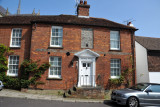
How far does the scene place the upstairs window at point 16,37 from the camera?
457 inches

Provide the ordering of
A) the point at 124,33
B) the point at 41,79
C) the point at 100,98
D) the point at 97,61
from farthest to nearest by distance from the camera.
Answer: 1. the point at 124,33
2. the point at 97,61
3. the point at 41,79
4. the point at 100,98

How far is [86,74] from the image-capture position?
10.8 meters

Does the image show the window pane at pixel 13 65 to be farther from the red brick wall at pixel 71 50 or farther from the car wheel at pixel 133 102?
the car wheel at pixel 133 102

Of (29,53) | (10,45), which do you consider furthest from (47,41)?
(10,45)

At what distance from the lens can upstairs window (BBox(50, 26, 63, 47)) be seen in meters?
11.1

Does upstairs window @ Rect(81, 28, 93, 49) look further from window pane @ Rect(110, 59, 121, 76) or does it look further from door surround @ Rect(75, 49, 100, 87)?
window pane @ Rect(110, 59, 121, 76)

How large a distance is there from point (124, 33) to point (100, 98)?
7.17m

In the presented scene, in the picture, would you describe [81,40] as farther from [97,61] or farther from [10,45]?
[10,45]

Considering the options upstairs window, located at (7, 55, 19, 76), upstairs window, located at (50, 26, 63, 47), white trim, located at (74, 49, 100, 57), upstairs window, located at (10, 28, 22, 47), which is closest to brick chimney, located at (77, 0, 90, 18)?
upstairs window, located at (50, 26, 63, 47)

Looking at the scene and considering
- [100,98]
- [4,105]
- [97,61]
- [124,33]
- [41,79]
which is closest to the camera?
[4,105]

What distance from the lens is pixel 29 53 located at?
11.2 meters

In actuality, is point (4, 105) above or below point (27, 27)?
below

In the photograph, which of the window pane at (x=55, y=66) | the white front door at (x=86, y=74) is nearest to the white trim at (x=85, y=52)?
the white front door at (x=86, y=74)

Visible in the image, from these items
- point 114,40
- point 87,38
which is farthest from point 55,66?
point 114,40
